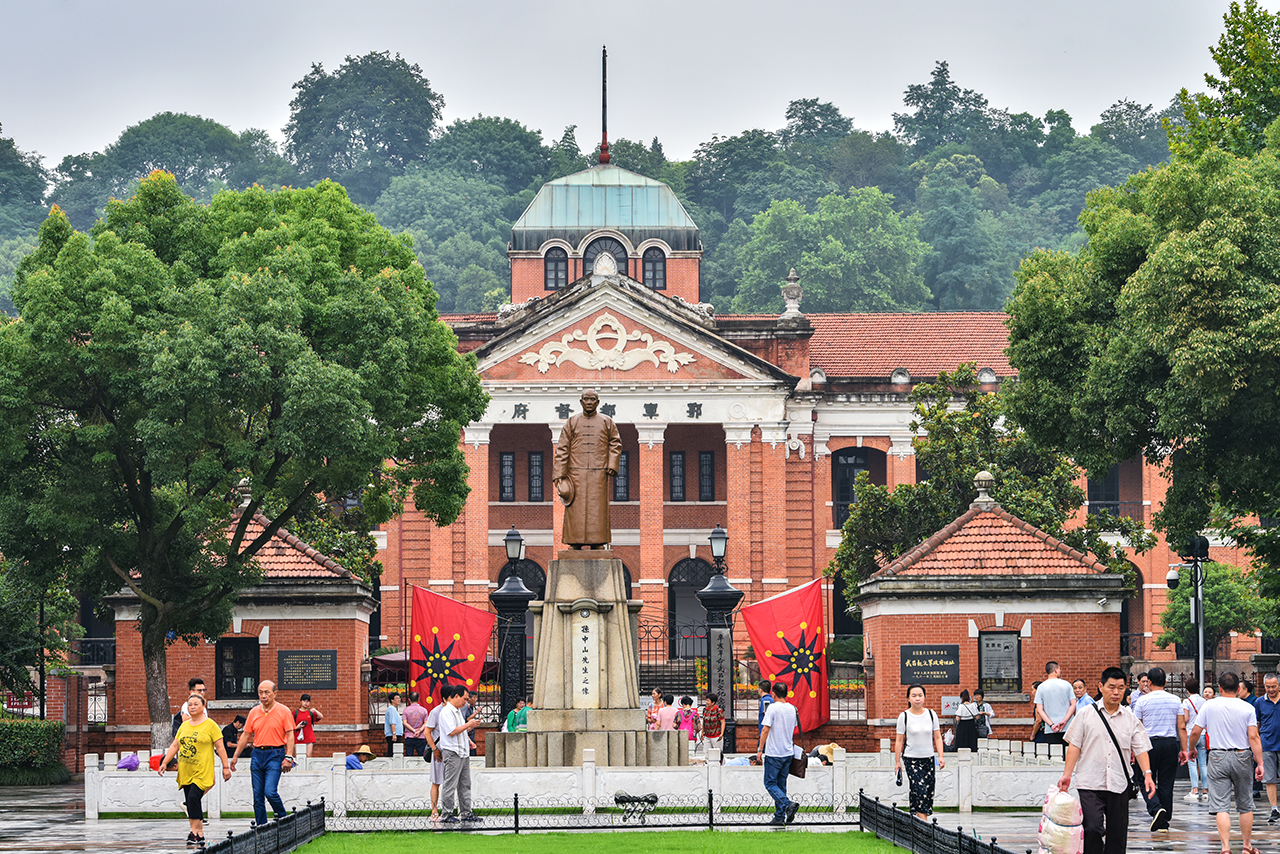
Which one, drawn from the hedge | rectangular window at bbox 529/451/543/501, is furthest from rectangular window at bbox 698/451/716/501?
the hedge

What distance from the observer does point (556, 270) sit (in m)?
55.2

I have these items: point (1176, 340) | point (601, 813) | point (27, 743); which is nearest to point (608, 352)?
point (27, 743)

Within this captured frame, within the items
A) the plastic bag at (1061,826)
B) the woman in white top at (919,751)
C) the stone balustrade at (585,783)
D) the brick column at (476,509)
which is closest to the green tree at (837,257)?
the brick column at (476,509)

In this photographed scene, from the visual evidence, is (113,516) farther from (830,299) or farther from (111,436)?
(830,299)

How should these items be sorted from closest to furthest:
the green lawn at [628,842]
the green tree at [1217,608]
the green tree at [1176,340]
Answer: the green lawn at [628,842], the green tree at [1176,340], the green tree at [1217,608]

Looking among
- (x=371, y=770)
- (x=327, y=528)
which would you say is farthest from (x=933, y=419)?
(x=371, y=770)

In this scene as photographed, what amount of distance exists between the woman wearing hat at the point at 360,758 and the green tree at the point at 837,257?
52.3 meters

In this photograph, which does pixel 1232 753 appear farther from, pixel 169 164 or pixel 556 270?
pixel 169 164

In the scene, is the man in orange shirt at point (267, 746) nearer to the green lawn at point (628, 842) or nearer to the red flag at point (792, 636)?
the green lawn at point (628, 842)

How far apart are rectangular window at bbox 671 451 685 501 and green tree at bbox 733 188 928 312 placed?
27467mm

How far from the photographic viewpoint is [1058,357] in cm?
2797

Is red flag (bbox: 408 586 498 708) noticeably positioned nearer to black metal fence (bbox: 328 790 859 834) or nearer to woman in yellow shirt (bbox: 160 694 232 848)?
black metal fence (bbox: 328 790 859 834)

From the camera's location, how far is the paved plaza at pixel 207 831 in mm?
16266

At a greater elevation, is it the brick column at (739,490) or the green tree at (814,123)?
the green tree at (814,123)
